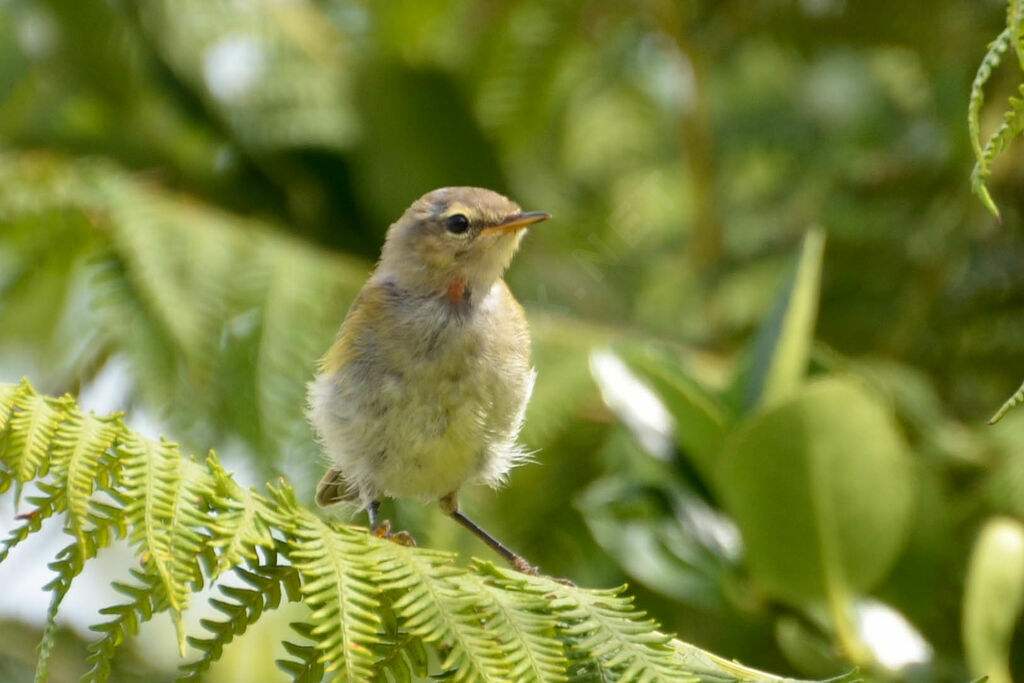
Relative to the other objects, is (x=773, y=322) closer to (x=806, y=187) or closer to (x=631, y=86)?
(x=806, y=187)

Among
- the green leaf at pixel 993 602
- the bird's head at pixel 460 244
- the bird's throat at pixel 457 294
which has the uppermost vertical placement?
the bird's head at pixel 460 244

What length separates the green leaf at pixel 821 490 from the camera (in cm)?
220

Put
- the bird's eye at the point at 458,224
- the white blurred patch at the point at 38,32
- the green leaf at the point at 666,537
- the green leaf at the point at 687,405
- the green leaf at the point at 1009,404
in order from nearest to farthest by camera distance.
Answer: the green leaf at the point at 1009,404
the green leaf at the point at 687,405
the green leaf at the point at 666,537
the bird's eye at the point at 458,224
the white blurred patch at the point at 38,32

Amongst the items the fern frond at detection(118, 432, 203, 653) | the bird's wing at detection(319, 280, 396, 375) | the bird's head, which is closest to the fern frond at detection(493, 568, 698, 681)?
the fern frond at detection(118, 432, 203, 653)

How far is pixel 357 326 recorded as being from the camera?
2727mm

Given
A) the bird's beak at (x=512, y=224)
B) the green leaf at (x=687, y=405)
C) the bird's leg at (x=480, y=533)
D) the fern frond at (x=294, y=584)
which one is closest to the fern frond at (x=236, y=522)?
the fern frond at (x=294, y=584)

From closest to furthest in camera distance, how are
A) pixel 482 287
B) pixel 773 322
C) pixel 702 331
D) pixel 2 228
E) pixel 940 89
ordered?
pixel 773 322, pixel 482 287, pixel 2 228, pixel 940 89, pixel 702 331

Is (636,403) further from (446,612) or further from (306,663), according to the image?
(306,663)

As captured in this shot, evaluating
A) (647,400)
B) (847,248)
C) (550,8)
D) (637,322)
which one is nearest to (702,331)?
(637,322)

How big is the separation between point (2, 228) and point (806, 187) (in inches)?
105

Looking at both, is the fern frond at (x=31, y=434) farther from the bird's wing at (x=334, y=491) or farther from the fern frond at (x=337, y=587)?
the bird's wing at (x=334, y=491)

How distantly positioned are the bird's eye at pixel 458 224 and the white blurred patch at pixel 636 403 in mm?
527

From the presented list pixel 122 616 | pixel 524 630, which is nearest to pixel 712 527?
pixel 524 630

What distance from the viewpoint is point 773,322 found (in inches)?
98.2
